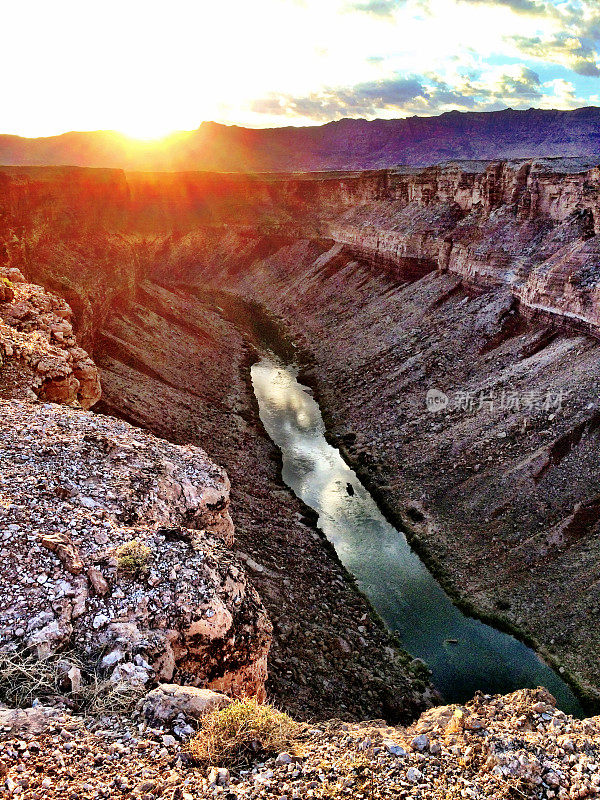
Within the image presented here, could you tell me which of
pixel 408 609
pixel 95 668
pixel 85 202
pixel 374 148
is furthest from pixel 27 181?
pixel 374 148

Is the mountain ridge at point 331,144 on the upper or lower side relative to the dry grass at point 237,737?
upper

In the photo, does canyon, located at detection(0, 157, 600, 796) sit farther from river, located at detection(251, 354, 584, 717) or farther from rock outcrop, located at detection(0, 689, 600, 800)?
rock outcrop, located at detection(0, 689, 600, 800)

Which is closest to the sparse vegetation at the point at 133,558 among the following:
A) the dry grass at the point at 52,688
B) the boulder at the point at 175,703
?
the dry grass at the point at 52,688

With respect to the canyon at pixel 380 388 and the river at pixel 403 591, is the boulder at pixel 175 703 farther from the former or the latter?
the river at pixel 403 591

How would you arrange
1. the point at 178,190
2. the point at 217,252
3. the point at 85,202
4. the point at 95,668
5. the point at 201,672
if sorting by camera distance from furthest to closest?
the point at 178,190
the point at 217,252
the point at 85,202
the point at 201,672
the point at 95,668

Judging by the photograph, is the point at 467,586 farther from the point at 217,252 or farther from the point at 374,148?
the point at 374,148

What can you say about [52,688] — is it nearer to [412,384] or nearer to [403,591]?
[403,591]

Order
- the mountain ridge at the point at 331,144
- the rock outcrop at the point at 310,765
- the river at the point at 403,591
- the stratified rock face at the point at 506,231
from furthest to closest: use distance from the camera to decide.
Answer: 1. the mountain ridge at the point at 331,144
2. the stratified rock face at the point at 506,231
3. the river at the point at 403,591
4. the rock outcrop at the point at 310,765
